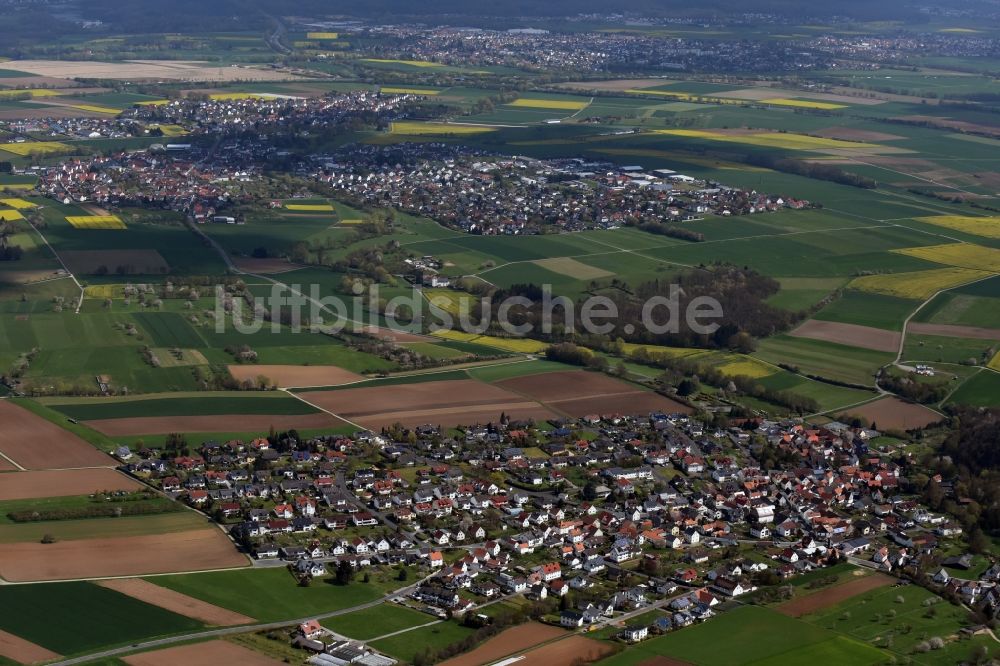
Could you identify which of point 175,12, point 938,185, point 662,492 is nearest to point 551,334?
point 662,492

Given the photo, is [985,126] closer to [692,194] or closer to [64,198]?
[692,194]

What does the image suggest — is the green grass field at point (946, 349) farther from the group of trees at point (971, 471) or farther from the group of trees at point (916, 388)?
the group of trees at point (971, 471)

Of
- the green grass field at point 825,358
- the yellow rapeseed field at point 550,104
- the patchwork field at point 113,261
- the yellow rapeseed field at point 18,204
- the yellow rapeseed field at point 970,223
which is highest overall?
the yellow rapeseed field at point 550,104

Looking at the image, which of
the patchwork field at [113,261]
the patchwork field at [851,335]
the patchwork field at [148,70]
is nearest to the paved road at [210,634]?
the patchwork field at [851,335]

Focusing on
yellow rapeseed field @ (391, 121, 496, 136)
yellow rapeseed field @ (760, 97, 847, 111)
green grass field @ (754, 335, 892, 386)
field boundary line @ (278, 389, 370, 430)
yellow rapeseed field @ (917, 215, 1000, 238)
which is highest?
yellow rapeseed field @ (760, 97, 847, 111)

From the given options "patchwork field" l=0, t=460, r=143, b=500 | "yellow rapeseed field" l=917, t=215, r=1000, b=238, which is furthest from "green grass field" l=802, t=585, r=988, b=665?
"yellow rapeseed field" l=917, t=215, r=1000, b=238

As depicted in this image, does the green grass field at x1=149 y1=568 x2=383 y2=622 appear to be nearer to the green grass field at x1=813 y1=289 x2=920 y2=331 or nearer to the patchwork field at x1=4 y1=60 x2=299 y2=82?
the green grass field at x1=813 y1=289 x2=920 y2=331
